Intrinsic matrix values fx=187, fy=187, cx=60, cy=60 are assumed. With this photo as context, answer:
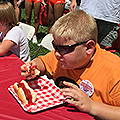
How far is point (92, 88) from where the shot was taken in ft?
4.56

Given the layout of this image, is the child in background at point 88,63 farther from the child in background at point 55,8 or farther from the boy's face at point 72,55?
the child in background at point 55,8

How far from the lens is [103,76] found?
1.38 meters

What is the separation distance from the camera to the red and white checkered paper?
1.26m

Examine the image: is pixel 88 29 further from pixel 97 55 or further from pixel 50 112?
pixel 50 112

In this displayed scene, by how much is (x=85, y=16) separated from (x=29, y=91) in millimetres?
691

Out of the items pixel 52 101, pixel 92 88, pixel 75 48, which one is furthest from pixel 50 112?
A: pixel 75 48

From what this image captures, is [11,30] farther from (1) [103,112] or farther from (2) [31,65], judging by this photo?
(1) [103,112]

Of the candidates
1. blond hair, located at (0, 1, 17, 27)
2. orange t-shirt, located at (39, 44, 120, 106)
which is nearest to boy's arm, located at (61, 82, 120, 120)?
orange t-shirt, located at (39, 44, 120, 106)

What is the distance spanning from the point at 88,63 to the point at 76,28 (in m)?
0.32

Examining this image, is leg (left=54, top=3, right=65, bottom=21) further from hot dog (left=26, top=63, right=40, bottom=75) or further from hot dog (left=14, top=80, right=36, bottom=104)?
hot dog (left=14, top=80, right=36, bottom=104)

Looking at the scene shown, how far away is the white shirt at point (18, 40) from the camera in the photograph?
91.5 inches

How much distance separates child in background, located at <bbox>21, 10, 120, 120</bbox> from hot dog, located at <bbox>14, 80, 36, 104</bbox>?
266 mm

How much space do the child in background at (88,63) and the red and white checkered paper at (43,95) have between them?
0.51ft

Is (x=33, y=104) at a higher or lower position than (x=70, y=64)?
lower
